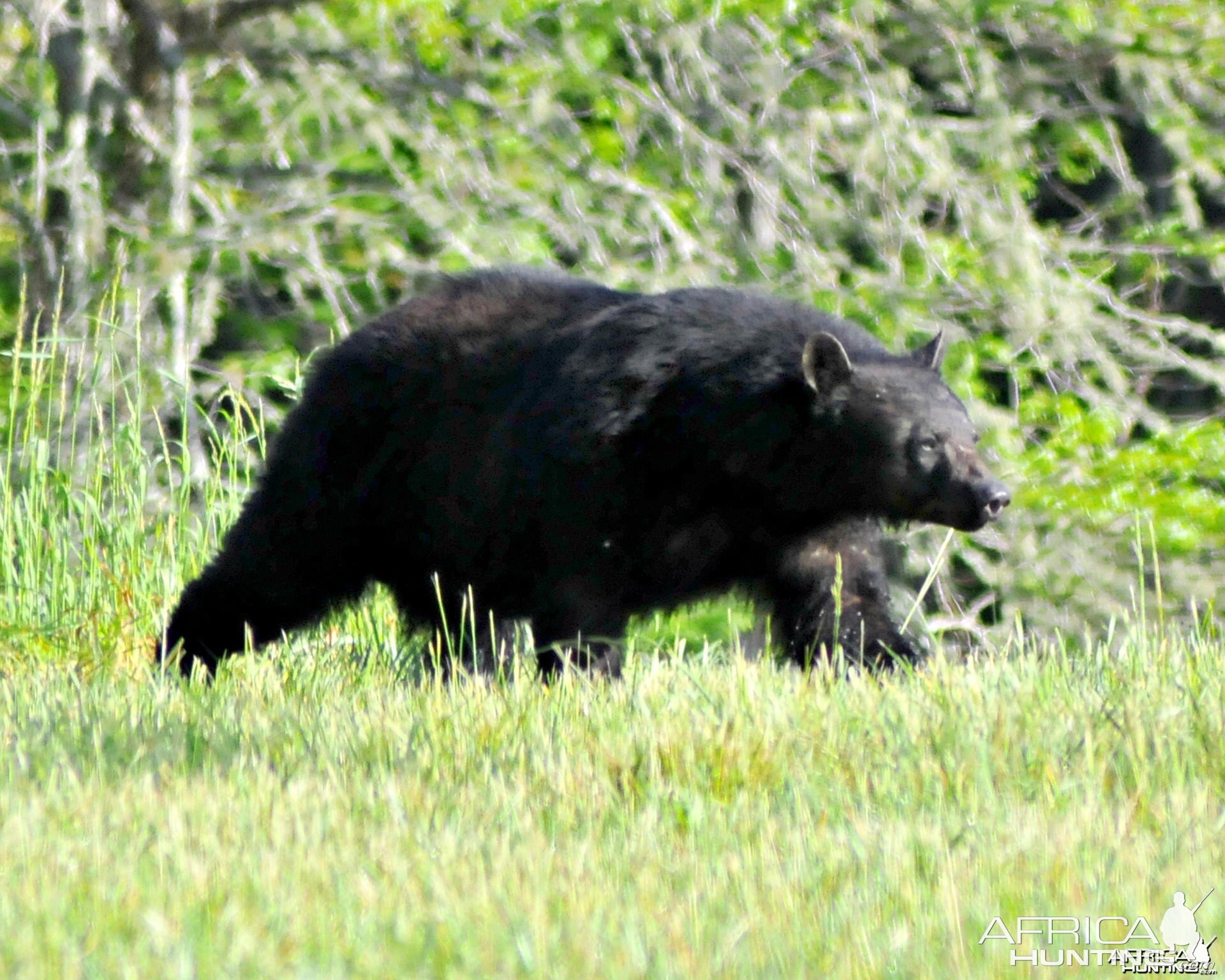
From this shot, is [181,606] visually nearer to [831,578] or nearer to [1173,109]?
[831,578]

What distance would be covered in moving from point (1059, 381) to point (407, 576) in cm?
471

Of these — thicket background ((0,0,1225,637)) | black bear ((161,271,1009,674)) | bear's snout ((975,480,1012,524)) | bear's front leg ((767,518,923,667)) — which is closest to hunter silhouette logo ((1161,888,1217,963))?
black bear ((161,271,1009,674))

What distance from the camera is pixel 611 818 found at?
282cm

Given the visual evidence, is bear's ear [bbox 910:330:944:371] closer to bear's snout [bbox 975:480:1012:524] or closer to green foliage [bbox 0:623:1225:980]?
bear's snout [bbox 975:480:1012:524]

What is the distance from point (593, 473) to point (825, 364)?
792 mm

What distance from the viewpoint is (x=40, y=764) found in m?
3.14

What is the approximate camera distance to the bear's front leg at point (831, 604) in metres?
4.89

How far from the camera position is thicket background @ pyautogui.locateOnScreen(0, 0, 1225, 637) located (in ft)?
26.2

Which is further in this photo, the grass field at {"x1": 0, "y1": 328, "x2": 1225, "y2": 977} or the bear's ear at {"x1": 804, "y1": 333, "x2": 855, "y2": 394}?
the bear's ear at {"x1": 804, "y1": 333, "x2": 855, "y2": 394}

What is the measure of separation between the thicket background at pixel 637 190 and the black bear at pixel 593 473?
2.42m

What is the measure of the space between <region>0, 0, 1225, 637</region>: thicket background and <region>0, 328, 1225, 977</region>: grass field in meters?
3.86

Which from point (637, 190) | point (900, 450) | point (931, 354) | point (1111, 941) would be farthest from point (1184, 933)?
point (637, 190)

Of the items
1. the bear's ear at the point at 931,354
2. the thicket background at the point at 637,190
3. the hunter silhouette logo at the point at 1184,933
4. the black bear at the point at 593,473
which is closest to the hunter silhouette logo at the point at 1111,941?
the hunter silhouette logo at the point at 1184,933

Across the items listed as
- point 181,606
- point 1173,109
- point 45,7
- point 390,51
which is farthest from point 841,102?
point 181,606
